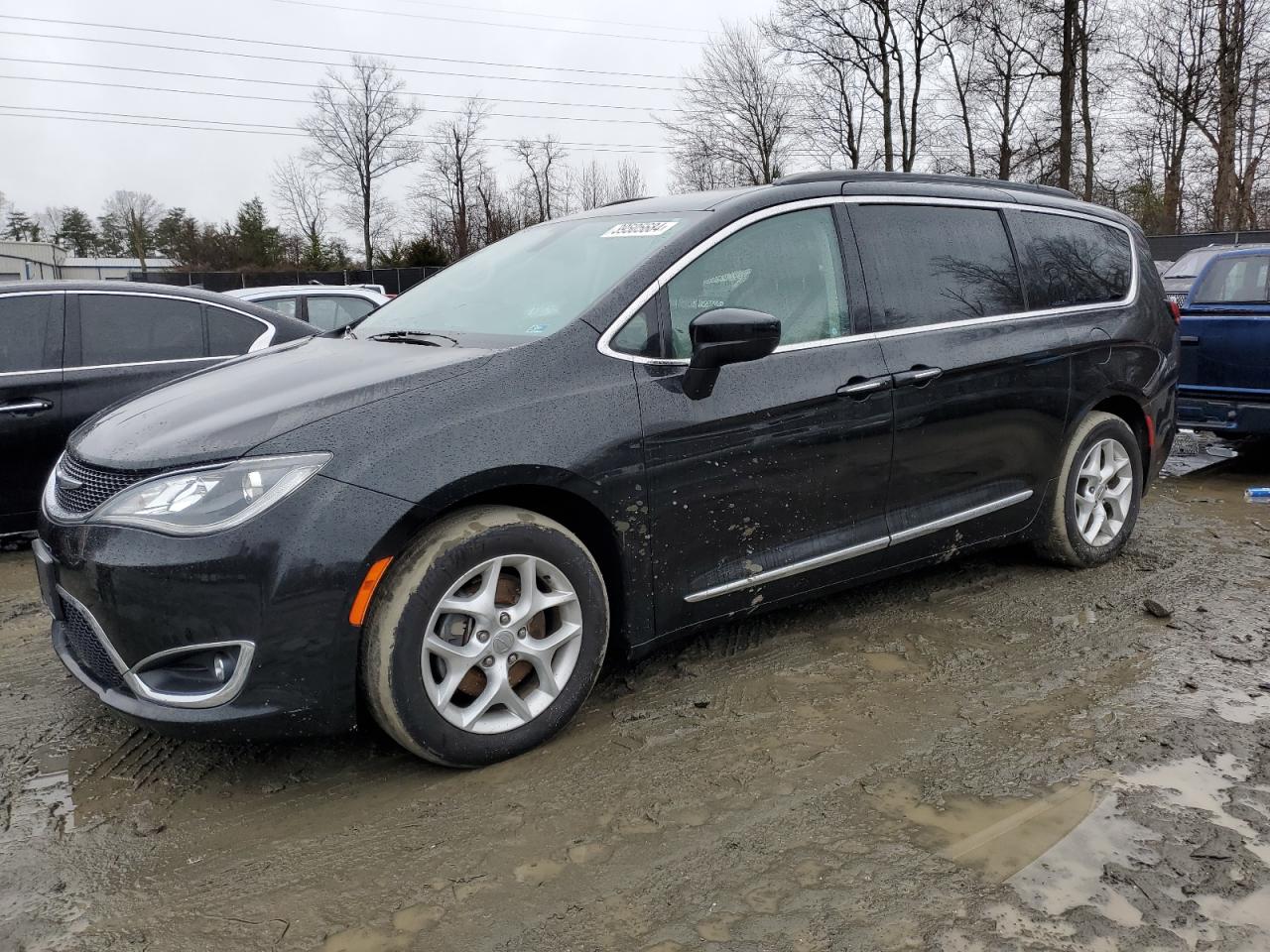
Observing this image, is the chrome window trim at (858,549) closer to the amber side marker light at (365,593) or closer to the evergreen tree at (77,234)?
the amber side marker light at (365,593)

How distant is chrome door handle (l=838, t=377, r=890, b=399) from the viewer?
11.6 feet

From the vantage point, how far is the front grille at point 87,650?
2.69 meters

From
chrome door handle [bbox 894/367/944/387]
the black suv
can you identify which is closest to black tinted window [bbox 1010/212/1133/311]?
chrome door handle [bbox 894/367/944/387]

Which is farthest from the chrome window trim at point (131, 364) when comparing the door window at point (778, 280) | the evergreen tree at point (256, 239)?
the evergreen tree at point (256, 239)

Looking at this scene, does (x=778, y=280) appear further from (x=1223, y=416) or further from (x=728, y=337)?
(x=1223, y=416)

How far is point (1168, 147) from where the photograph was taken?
3459 cm

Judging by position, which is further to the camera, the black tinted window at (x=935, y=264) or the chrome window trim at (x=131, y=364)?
the chrome window trim at (x=131, y=364)

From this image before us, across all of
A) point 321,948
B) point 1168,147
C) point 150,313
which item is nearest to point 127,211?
point 1168,147

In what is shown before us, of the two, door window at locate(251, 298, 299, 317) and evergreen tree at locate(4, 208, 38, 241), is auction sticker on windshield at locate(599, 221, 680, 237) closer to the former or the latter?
door window at locate(251, 298, 299, 317)

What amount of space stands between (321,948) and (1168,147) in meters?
40.0

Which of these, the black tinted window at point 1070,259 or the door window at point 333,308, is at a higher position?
the door window at point 333,308

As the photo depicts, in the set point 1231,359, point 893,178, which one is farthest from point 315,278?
point 893,178

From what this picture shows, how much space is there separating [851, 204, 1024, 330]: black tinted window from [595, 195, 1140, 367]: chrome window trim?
3cm

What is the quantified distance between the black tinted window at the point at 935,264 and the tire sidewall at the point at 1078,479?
82cm
